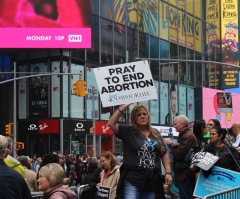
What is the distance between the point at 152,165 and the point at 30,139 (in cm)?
3472

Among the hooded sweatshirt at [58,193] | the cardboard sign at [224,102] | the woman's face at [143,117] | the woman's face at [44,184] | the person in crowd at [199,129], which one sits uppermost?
the cardboard sign at [224,102]

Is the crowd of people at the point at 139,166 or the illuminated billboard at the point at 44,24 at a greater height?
the illuminated billboard at the point at 44,24

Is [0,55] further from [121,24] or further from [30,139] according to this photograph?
[121,24]

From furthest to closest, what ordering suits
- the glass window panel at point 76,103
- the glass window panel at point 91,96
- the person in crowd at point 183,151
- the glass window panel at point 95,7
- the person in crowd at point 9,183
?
the glass window panel at point 95,7
the glass window panel at point 91,96
the glass window panel at point 76,103
the person in crowd at point 183,151
the person in crowd at point 9,183

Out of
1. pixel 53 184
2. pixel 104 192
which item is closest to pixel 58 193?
pixel 53 184

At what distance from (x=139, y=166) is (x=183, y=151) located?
1681 millimetres

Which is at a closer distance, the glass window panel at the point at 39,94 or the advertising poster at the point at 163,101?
the glass window panel at the point at 39,94

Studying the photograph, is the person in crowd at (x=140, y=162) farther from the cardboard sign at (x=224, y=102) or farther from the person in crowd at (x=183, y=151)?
the cardboard sign at (x=224, y=102)

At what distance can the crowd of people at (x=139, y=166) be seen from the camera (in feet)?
16.9

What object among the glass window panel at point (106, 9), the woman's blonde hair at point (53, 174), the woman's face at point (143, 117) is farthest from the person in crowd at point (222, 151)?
the glass window panel at point (106, 9)

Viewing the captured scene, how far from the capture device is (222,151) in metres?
7.56

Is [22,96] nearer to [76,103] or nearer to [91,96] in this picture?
[76,103]

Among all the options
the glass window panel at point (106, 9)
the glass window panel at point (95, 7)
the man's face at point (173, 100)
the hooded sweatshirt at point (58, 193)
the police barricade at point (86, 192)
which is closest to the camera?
the hooded sweatshirt at point (58, 193)

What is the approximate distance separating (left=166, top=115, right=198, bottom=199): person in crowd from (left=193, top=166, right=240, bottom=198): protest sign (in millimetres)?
356
